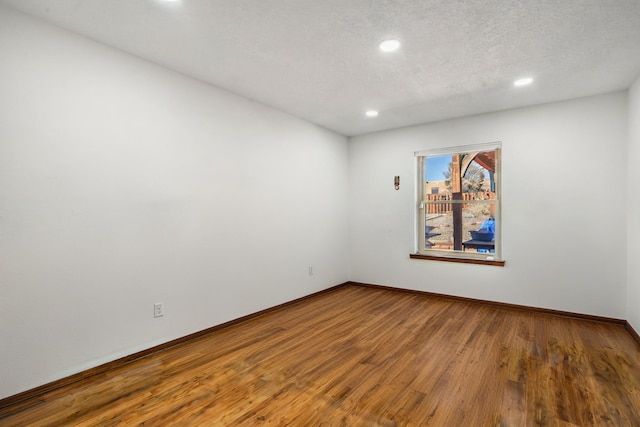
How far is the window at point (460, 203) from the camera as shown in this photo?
4344mm

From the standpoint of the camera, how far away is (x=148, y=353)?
2762 mm

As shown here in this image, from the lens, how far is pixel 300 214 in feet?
14.8

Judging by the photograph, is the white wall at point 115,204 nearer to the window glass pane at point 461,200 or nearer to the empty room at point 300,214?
the empty room at point 300,214

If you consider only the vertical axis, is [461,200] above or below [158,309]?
above

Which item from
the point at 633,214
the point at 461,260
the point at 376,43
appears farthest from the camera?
the point at 461,260

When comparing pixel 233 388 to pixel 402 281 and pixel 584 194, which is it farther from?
pixel 584 194

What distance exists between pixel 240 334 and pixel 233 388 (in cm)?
104

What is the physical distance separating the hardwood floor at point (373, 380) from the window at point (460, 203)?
1.24 m

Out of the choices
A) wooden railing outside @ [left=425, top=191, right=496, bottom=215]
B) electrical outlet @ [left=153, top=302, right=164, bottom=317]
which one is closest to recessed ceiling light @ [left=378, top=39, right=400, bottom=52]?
wooden railing outside @ [left=425, top=191, right=496, bottom=215]

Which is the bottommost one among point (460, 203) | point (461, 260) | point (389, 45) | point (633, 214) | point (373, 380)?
point (373, 380)

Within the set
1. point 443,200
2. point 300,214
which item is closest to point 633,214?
point 443,200

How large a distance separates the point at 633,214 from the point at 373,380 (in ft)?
10.6

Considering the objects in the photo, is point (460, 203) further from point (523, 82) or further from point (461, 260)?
point (523, 82)

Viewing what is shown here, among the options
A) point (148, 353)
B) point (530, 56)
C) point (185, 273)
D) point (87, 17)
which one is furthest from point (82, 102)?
point (530, 56)
